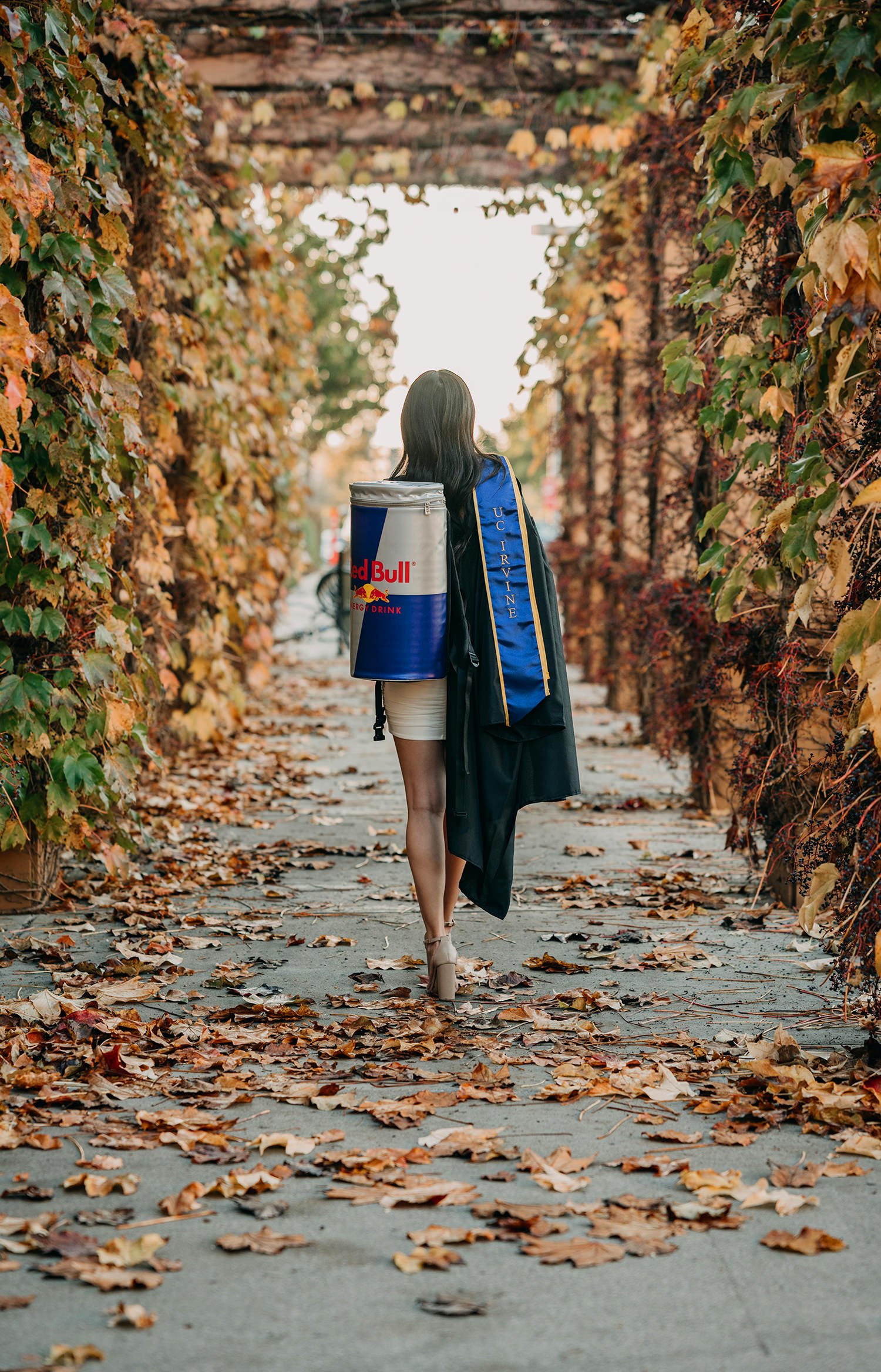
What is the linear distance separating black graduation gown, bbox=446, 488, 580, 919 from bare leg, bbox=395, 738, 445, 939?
59 millimetres

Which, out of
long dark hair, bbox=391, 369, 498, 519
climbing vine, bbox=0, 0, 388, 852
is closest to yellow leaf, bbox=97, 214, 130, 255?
climbing vine, bbox=0, 0, 388, 852

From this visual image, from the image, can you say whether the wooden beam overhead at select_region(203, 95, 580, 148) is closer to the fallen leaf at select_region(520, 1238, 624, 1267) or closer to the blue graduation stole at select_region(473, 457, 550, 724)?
the blue graduation stole at select_region(473, 457, 550, 724)

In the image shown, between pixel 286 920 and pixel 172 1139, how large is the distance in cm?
217

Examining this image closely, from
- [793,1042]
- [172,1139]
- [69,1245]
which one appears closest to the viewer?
[69,1245]

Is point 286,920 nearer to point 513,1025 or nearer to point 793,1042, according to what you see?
point 513,1025

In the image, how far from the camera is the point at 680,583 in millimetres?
7531

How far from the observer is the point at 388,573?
13.9ft

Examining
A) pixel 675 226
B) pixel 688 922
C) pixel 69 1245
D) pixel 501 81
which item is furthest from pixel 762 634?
pixel 501 81

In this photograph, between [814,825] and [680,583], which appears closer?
[814,825]

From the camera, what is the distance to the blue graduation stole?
14.0 feet

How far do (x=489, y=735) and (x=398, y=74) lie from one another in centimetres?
643

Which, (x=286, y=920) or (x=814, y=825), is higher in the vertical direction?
(x=814, y=825)

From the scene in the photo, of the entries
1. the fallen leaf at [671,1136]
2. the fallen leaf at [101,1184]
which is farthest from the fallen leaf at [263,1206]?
the fallen leaf at [671,1136]

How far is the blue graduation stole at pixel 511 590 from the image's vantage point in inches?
169
